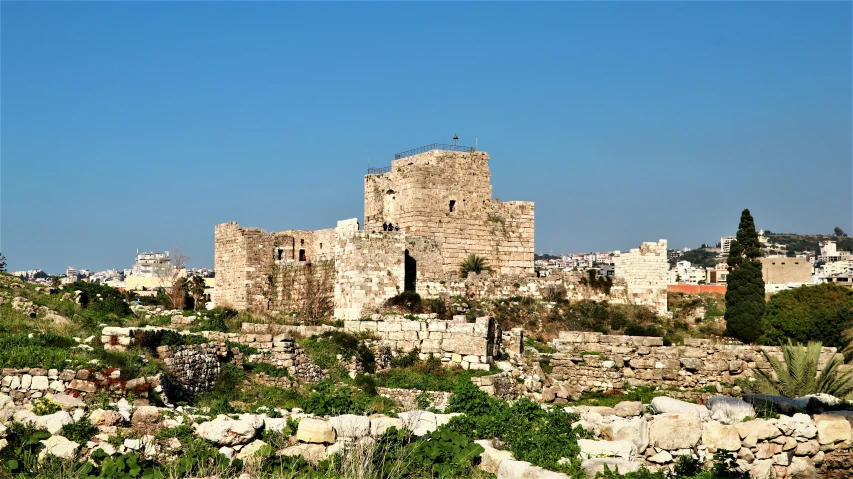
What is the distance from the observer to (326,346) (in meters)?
19.7

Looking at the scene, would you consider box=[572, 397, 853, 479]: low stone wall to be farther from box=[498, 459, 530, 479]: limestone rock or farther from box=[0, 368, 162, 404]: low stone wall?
box=[0, 368, 162, 404]: low stone wall

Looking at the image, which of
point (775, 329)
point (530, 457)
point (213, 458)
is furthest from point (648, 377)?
point (775, 329)

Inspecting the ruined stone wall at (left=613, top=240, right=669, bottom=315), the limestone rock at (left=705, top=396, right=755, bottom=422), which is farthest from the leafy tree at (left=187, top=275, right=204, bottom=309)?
the limestone rock at (left=705, top=396, right=755, bottom=422)

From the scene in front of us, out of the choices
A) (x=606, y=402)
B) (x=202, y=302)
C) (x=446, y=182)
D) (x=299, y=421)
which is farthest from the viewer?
(x=202, y=302)

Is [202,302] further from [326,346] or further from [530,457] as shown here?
[530,457]

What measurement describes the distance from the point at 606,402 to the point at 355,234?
12.3 meters

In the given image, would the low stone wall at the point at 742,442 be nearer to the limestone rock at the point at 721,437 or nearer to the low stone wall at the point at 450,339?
the limestone rock at the point at 721,437

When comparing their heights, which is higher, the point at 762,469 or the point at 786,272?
the point at 786,272

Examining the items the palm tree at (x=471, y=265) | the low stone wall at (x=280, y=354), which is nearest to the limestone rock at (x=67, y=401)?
the low stone wall at (x=280, y=354)

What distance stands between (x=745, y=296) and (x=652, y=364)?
677 inches

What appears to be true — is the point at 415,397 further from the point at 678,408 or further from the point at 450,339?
the point at 678,408

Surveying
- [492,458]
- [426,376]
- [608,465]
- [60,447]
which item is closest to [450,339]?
[426,376]

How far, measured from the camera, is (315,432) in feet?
37.9

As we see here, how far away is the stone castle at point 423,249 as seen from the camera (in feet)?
101
